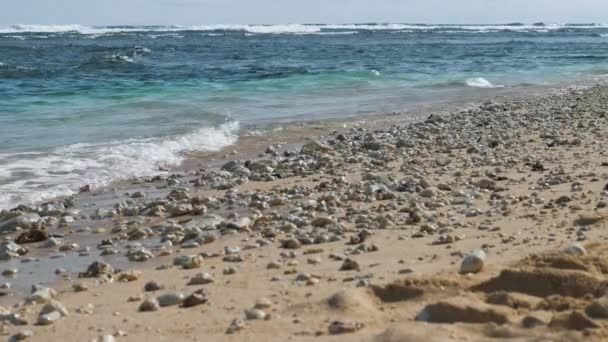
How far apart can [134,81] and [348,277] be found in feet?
67.7

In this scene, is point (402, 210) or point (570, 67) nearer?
point (402, 210)

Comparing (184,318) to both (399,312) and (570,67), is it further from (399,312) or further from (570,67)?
(570,67)

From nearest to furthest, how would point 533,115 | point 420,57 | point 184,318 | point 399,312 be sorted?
point 399,312 < point 184,318 < point 533,115 < point 420,57

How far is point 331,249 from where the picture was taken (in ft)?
17.4

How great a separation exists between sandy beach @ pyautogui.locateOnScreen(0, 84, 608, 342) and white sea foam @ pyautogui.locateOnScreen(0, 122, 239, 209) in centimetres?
45

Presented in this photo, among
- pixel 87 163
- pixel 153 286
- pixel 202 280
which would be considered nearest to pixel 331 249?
pixel 202 280

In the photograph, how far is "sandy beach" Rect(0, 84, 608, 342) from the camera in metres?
3.59

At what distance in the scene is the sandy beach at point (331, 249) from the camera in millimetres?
3590

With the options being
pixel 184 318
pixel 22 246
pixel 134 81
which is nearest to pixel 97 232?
pixel 22 246

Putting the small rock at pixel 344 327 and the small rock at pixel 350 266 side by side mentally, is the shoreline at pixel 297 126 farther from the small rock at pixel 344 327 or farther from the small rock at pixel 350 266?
the small rock at pixel 344 327

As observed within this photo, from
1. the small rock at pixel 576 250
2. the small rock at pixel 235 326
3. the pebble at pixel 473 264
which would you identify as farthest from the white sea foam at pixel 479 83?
the small rock at pixel 235 326

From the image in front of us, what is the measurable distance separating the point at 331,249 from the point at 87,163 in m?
5.58

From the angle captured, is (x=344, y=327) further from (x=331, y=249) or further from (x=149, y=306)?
(x=331, y=249)

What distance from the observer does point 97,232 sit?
658cm
